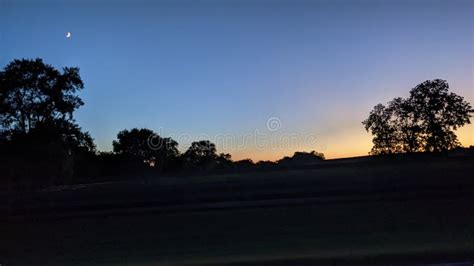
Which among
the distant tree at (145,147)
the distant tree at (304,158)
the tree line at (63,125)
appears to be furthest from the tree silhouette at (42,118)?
the distant tree at (145,147)

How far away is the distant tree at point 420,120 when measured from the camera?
32875 millimetres

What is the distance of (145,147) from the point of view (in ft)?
218

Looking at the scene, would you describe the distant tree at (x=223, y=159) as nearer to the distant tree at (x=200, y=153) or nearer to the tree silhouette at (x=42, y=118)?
the distant tree at (x=200, y=153)

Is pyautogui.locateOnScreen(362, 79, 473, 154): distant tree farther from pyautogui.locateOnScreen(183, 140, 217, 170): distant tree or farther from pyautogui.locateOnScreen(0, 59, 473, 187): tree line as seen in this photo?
pyautogui.locateOnScreen(183, 140, 217, 170): distant tree

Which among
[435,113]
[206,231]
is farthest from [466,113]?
[206,231]

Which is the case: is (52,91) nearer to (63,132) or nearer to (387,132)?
(63,132)

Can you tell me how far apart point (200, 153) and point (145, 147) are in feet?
24.6

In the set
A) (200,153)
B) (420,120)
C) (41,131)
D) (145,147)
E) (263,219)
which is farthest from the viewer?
(145,147)

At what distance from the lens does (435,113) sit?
35219mm

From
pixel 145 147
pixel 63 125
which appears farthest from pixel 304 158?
pixel 145 147

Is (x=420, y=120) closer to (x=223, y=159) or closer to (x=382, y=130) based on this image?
(x=382, y=130)

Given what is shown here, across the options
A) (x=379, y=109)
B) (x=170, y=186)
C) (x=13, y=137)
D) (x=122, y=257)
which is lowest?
(x=122, y=257)

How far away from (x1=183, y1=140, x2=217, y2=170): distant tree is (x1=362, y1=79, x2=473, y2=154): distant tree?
22.9 meters

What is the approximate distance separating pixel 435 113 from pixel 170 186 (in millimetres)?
17279
